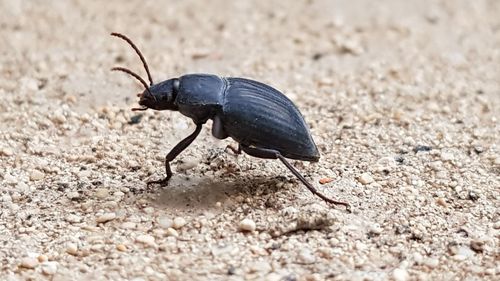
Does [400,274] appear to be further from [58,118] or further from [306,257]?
[58,118]

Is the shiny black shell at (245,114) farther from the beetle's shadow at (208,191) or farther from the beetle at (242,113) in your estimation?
the beetle's shadow at (208,191)

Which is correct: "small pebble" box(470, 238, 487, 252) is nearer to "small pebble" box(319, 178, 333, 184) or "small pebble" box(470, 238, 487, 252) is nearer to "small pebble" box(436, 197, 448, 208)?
"small pebble" box(436, 197, 448, 208)

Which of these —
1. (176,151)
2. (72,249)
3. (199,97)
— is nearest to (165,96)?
(199,97)

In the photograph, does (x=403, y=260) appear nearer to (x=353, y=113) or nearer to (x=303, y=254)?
(x=303, y=254)

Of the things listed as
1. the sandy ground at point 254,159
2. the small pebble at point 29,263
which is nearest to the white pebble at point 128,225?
the sandy ground at point 254,159

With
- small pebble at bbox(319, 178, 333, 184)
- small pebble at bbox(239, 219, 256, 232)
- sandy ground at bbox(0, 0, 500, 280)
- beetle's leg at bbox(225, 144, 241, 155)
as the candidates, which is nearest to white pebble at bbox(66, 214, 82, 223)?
sandy ground at bbox(0, 0, 500, 280)

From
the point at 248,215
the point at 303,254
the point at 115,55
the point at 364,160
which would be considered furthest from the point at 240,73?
the point at 303,254
